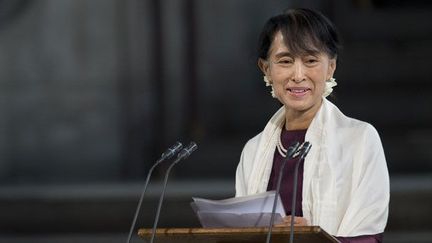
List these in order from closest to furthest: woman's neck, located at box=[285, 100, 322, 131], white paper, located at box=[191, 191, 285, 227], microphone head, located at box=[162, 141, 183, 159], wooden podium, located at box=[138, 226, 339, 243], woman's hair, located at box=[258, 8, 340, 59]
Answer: wooden podium, located at box=[138, 226, 339, 243], white paper, located at box=[191, 191, 285, 227], microphone head, located at box=[162, 141, 183, 159], woman's hair, located at box=[258, 8, 340, 59], woman's neck, located at box=[285, 100, 322, 131]

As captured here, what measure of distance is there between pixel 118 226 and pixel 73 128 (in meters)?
0.89

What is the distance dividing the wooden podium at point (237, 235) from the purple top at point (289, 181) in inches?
10.5

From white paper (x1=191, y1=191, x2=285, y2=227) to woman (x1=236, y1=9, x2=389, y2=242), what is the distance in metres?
0.14

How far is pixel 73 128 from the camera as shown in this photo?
7609mm

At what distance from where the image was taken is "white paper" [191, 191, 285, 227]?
10.8 ft

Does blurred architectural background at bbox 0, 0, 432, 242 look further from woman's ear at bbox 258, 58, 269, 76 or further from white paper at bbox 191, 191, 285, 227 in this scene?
white paper at bbox 191, 191, 285, 227

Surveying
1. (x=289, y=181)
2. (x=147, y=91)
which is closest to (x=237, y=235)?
(x=289, y=181)

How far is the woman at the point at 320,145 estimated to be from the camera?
3.49 meters

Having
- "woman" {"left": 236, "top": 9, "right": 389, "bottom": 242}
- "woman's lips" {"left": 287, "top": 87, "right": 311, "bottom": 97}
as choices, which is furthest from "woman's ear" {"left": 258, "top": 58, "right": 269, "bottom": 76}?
"woman's lips" {"left": 287, "top": 87, "right": 311, "bottom": 97}

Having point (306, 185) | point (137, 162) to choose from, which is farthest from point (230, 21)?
point (306, 185)

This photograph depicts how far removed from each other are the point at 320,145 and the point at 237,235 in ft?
1.62

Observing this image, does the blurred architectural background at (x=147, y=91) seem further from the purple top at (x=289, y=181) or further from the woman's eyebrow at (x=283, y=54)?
the woman's eyebrow at (x=283, y=54)

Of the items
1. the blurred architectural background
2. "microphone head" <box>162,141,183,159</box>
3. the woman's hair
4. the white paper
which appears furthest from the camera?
the blurred architectural background

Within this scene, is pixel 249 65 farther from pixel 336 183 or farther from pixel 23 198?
pixel 336 183
